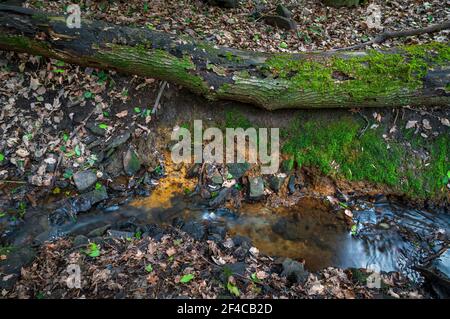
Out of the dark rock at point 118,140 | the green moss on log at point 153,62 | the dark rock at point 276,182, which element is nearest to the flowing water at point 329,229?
the dark rock at point 276,182

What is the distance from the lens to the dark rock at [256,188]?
18.9 feet

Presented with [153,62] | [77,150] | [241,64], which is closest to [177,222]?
[77,150]

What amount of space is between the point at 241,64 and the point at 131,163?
2.58 m

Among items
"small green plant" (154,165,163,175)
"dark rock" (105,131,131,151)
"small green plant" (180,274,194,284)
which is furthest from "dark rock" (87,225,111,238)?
"small green plant" (180,274,194,284)

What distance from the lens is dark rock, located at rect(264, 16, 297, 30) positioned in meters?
7.40

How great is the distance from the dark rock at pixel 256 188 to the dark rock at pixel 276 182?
193 mm

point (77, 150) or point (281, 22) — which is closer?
point (77, 150)

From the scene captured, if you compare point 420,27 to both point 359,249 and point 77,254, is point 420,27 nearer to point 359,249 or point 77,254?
point 359,249

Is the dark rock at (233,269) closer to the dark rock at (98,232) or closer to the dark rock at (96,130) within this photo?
the dark rock at (98,232)

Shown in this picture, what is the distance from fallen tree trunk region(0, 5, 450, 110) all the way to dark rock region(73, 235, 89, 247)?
2.86m

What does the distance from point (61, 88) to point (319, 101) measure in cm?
466

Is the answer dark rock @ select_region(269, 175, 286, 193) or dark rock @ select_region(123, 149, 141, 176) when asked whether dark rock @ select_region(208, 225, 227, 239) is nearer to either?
dark rock @ select_region(269, 175, 286, 193)

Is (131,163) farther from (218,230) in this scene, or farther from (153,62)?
(218,230)

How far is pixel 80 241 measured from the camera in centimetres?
446
